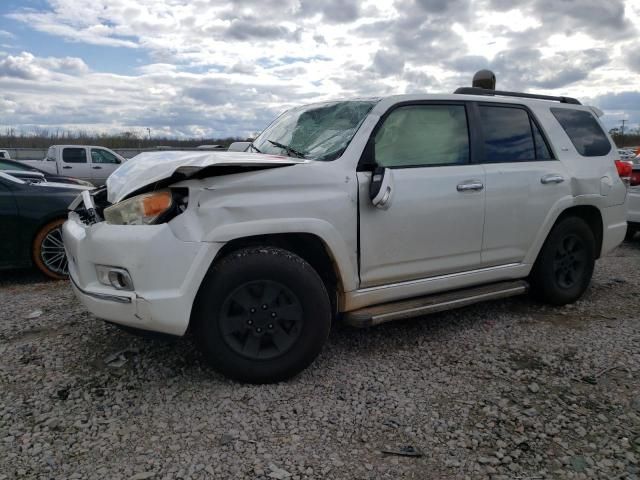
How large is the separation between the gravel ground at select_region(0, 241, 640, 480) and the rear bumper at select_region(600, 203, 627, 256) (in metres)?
0.89

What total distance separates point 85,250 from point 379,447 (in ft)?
6.28

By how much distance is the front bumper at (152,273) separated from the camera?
2.61 m

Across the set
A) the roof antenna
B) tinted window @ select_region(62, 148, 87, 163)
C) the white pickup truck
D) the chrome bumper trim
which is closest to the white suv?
the chrome bumper trim

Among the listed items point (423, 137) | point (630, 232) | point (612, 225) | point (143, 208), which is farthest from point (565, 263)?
point (630, 232)

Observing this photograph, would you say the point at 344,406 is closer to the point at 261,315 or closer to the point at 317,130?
the point at 261,315

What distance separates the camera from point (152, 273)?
2611 mm

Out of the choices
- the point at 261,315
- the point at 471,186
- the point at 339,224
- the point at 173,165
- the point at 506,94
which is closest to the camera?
the point at 173,165

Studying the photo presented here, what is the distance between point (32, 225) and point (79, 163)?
12626mm

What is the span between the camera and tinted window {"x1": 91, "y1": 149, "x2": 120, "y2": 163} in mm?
16812

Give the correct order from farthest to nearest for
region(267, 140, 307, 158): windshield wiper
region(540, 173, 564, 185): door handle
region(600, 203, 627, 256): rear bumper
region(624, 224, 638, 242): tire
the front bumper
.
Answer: region(624, 224, 638, 242): tire → region(600, 203, 627, 256): rear bumper → region(540, 173, 564, 185): door handle → region(267, 140, 307, 158): windshield wiper → the front bumper

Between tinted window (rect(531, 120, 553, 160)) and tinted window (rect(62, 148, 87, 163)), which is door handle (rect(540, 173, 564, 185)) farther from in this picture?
tinted window (rect(62, 148, 87, 163))

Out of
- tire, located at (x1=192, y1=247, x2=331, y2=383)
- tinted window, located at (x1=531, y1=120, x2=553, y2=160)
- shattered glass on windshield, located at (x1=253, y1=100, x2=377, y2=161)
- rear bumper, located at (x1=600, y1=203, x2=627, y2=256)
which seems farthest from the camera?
rear bumper, located at (x1=600, y1=203, x2=627, y2=256)

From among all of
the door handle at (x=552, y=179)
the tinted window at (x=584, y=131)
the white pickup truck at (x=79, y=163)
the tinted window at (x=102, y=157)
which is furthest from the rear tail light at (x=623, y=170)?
the tinted window at (x=102, y=157)

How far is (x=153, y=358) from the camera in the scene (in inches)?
128
